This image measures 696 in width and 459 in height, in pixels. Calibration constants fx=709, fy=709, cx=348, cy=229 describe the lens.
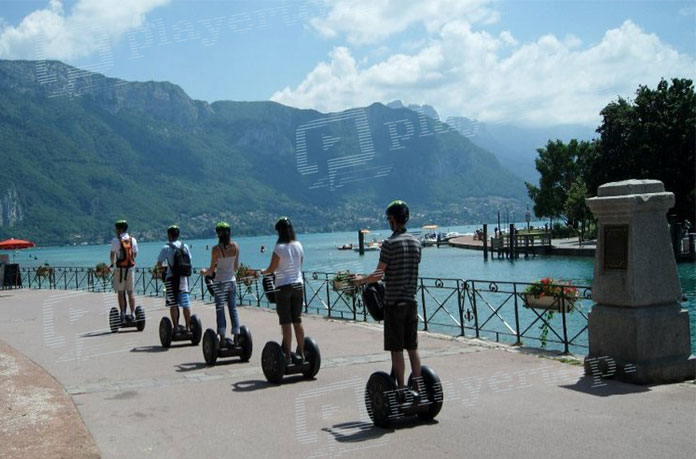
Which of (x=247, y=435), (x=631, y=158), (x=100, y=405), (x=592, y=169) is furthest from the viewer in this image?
(x=592, y=169)

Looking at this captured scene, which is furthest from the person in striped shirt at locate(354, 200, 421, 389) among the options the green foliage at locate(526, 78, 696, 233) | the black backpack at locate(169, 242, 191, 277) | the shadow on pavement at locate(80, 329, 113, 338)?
the green foliage at locate(526, 78, 696, 233)

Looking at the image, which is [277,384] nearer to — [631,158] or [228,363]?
[228,363]

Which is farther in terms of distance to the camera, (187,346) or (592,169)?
(592,169)

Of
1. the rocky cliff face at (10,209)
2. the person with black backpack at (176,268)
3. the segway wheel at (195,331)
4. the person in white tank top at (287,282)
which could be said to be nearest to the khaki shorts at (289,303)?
the person in white tank top at (287,282)

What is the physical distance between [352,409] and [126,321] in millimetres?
8516

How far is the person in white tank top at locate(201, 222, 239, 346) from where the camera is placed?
10.1 metres

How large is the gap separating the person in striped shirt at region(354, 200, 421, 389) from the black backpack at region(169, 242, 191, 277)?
5.89 metres

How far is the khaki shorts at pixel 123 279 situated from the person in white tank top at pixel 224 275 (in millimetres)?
4571

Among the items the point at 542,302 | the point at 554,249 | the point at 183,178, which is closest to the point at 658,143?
the point at 554,249

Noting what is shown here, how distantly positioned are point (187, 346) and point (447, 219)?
15141 centimetres

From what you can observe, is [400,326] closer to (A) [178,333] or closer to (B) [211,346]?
(B) [211,346]

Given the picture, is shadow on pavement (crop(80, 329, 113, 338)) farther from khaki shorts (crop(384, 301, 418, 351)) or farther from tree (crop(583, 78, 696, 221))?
tree (crop(583, 78, 696, 221))

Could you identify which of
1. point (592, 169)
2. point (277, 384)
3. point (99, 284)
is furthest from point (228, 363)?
point (592, 169)

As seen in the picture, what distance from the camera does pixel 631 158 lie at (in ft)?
176
